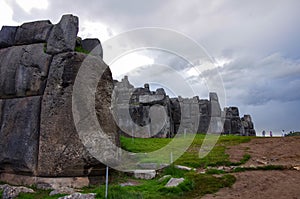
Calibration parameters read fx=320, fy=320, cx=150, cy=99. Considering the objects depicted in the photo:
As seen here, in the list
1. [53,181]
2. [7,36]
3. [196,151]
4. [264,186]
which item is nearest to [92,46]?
[7,36]

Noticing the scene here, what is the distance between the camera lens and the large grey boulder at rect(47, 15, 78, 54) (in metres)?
11.5

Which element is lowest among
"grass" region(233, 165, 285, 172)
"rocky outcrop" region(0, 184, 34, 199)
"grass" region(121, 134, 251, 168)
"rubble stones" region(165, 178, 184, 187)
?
"rocky outcrop" region(0, 184, 34, 199)

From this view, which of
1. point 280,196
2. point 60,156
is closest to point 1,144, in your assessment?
point 60,156

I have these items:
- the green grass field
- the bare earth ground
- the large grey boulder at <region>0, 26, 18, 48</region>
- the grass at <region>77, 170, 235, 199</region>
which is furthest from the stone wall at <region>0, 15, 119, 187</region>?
the bare earth ground

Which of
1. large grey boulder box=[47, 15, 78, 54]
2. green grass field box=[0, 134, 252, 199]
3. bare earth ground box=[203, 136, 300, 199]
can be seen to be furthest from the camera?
large grey boulder box=[47, 15, 78, 54]

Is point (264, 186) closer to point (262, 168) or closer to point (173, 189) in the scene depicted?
point (262, 168)

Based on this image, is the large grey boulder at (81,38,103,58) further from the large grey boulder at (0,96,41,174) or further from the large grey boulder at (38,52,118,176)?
the large grey boulder at (0,96,41,174)

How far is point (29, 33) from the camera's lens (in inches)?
484

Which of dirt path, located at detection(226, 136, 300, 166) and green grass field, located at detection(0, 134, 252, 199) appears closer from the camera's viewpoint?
green grass field, located at detection(0, 134, 252, 199)

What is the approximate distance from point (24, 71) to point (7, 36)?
2.27 meters

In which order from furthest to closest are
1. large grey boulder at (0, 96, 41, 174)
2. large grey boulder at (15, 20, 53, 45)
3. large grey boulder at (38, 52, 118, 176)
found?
1. large grey boulder at (15, 20, 53, 45)
2. large grey boulder at (0, 96, 41, 174)
3. large grey boulder at (38, 52, 118, 176)

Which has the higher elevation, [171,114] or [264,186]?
[171,114]

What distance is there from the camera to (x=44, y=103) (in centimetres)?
1066

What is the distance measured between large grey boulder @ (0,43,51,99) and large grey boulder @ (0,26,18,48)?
0.63 m
